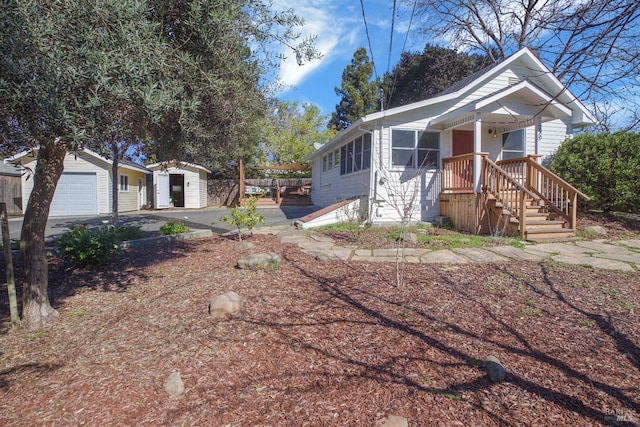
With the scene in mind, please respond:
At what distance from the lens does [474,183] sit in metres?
8.00

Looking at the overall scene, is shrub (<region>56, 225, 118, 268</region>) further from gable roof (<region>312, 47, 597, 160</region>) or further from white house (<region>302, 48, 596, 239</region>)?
gable roof (<region>312, 47, 597, 160</region>)

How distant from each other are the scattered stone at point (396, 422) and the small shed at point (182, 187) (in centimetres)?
1800

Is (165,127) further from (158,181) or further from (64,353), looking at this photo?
(158,181)

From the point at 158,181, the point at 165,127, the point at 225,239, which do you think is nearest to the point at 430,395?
the point at 165,127

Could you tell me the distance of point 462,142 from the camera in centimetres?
995

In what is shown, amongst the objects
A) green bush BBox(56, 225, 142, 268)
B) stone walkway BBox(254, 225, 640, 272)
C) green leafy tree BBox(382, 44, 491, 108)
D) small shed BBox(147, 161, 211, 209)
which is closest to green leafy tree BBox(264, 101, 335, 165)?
green leafy tree BBox(382, 44, 491, 108)

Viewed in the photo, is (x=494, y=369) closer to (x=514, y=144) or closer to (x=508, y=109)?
(x=508, y=109)

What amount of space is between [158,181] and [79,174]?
4.08 m

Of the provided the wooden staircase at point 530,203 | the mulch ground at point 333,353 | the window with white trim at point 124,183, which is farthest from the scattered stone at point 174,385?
the window with white trim at point 124,183

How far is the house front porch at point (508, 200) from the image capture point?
696 cm

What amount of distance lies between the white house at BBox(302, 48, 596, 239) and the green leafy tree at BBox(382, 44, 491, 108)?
1063 centimetres

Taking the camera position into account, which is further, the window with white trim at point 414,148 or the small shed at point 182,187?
the small shed at point 182,187

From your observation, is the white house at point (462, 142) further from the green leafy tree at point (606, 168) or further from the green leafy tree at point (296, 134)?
the green leafy tree at point (296, 134)

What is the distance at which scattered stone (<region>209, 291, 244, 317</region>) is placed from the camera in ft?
9.96
